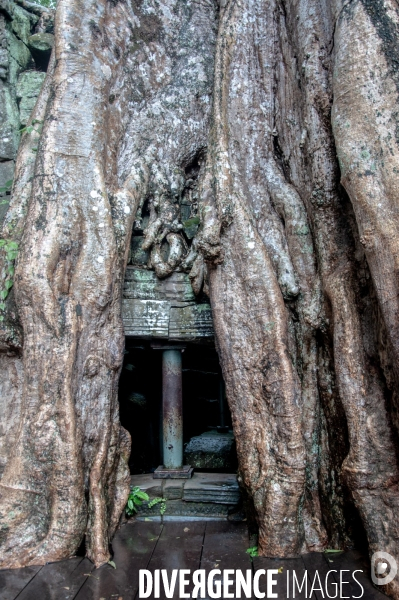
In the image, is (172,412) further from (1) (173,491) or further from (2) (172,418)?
(1) (173,491)

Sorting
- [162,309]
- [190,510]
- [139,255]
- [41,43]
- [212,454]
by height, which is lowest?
[190,510]

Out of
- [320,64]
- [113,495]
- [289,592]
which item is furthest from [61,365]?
[320,64]

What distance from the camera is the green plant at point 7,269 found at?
12.5ft

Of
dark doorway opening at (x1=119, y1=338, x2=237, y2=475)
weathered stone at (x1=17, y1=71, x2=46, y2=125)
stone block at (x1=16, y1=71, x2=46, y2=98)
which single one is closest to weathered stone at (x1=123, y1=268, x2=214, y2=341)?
dark doorway opening at (x1=119, y1=338, x2=237, y2=475)

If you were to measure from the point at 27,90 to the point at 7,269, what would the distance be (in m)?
2.83

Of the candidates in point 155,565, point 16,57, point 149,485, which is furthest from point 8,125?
point 155,565

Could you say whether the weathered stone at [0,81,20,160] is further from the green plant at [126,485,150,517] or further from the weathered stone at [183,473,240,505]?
the weathered stone at [183,473,240,505]

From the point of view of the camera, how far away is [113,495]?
3797mm

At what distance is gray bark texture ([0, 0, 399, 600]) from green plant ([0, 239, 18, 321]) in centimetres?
5

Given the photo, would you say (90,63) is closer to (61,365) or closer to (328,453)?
(61,365)

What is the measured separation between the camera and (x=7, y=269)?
384cm

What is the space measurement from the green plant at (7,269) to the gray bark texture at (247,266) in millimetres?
52

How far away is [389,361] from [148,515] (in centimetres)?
227

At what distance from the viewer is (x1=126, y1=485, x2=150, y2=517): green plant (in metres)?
3.96
